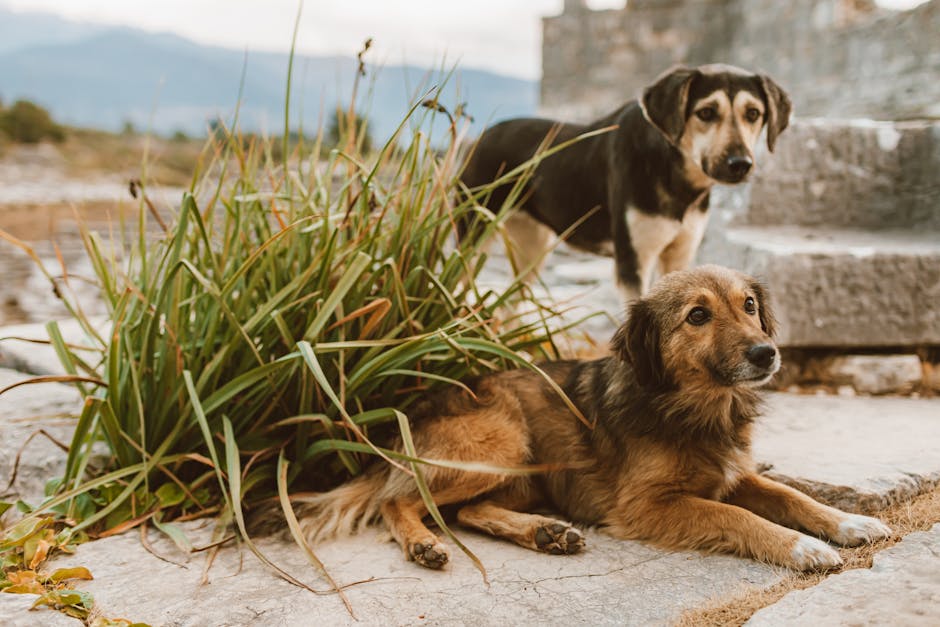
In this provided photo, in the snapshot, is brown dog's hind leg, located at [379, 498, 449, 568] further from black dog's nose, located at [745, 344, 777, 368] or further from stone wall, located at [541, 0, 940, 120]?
stone wall, located at [541, 0, 940, 120]

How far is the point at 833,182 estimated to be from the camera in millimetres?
4727

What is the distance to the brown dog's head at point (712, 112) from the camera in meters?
3.20

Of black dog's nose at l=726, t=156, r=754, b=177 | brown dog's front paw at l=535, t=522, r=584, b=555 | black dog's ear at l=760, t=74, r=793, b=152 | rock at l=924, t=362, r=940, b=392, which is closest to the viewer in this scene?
brown dog's front paw at l=535, t=522, r=584, b=555

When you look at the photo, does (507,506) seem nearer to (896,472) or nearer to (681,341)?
(681,341)

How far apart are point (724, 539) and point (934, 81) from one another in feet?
28.8

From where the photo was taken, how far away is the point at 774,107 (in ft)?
11.1

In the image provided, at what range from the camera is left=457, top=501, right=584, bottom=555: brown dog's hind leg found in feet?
7.98

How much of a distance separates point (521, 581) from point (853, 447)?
163cm

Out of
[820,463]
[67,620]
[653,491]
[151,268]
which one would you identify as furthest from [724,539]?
[151,268]

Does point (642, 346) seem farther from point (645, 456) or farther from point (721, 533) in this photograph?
point (721, 533)

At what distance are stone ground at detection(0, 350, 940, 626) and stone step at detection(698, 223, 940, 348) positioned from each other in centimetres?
122

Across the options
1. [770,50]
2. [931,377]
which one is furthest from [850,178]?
[770,50]

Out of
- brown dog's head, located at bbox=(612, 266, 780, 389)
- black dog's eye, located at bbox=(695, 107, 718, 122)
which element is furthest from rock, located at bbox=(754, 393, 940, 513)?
black dog's eye, located at bbox=(695, 107, 718, 122)

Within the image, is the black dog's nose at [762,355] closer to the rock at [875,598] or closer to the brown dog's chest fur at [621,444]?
the brown dog's chest fur at [621,444]
